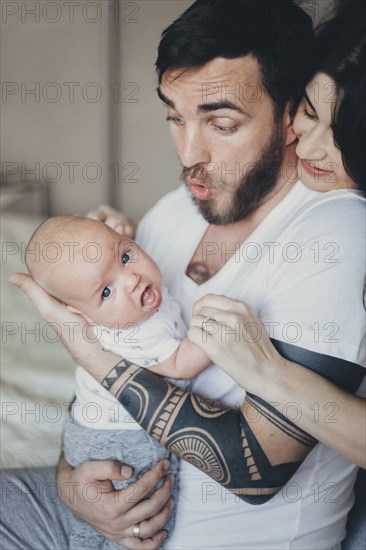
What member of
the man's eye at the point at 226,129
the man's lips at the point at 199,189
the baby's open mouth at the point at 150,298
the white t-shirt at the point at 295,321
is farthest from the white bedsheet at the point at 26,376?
the man's eye at the point at 226,129

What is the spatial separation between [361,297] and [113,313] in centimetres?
42

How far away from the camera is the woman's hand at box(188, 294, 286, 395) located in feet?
2.69

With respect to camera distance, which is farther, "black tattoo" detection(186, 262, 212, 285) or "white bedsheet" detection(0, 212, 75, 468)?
"white bedsheet" detection(0, 212, 75, 468)

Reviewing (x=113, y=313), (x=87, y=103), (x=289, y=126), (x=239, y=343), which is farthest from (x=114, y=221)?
(x=87, y=103)

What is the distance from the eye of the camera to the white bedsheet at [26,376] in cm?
141

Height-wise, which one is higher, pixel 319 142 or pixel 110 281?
pixel 319 142

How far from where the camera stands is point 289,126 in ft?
3.78

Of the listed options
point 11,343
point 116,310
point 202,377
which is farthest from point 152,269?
point 11,343

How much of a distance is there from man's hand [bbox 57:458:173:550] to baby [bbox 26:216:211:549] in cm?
3

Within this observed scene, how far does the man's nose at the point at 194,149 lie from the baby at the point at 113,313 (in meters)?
0.22

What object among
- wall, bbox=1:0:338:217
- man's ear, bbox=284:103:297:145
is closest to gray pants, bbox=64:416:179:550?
man's ear, bbox=284:103:297:145

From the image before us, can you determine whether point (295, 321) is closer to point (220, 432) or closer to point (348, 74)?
point (220, 432)

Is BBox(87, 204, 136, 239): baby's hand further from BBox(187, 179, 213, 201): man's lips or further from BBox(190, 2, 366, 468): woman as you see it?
BBox(190, 2, 366, 468): woman

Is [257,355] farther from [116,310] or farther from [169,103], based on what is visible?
[169,103]
